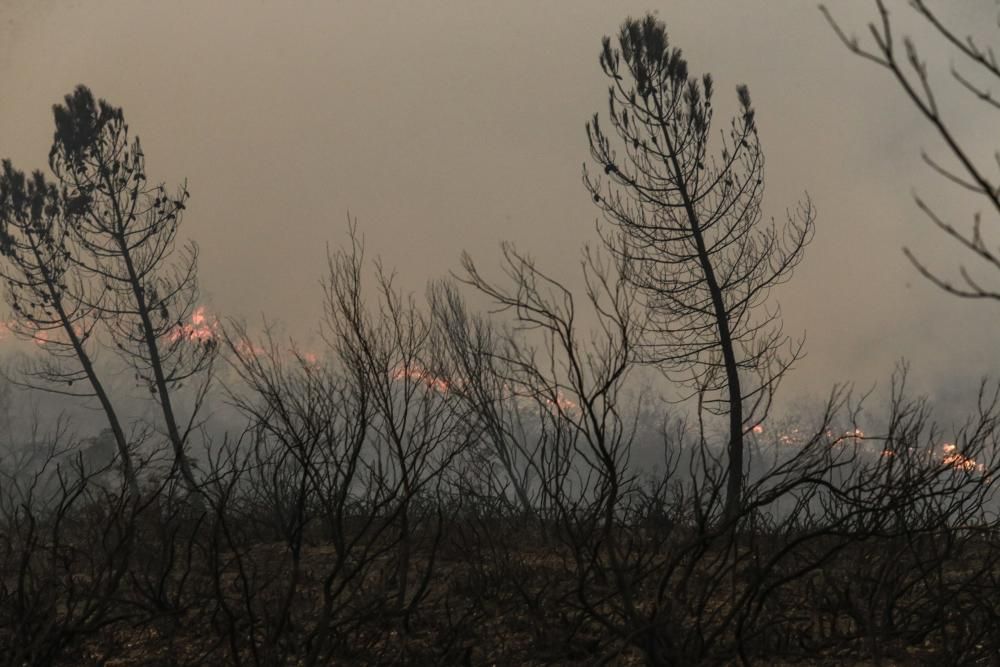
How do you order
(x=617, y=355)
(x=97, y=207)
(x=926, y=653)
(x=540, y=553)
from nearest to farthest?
(x=617, y=355), (x=926, y=653), (x=540, y=553), (x=97, y=207)

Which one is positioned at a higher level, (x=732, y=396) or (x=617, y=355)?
(x=732, y=396)

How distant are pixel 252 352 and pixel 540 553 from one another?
12.7ft

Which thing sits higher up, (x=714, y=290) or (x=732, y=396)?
(x=714, y=290)

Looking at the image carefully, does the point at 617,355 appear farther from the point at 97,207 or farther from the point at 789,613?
the point at 97,207

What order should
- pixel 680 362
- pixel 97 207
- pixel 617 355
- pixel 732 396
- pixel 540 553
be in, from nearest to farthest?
pixel 617 355 < pixel 540 553 < pixel 732 396 < pixel 680 362 < pixel 97 207

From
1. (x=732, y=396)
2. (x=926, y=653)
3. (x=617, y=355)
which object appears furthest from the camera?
(x=732, y=396)

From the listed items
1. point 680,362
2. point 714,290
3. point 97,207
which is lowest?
point 680,362

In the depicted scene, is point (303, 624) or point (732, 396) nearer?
point (303, 624)

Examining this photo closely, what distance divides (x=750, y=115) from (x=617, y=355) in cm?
965

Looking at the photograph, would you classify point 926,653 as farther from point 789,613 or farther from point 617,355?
point 617,355

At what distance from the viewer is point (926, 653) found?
461cm

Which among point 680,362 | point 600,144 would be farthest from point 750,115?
point 680,362

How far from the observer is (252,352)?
4.84 meters

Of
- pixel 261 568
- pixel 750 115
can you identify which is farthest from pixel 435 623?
pixel 750 115
